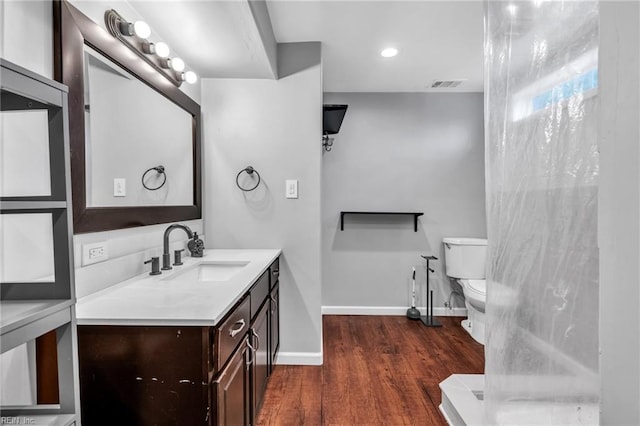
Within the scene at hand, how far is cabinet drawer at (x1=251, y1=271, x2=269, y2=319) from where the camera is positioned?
5.09ft

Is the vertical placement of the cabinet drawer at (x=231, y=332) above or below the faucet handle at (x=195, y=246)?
below

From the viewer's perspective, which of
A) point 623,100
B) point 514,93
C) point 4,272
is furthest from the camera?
point 514,93

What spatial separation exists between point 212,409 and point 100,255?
783 millimetres

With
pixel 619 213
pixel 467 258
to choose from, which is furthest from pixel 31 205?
pixel 467 258

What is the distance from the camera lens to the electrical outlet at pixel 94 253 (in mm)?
1244

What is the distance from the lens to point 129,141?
155cm

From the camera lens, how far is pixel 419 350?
103 inches

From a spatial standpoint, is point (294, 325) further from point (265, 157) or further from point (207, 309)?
point (207, 309)

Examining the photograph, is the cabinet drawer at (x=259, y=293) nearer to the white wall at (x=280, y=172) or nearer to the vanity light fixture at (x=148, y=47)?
the white wall at (x=280, y=172)

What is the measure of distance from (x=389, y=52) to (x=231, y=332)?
2314mm

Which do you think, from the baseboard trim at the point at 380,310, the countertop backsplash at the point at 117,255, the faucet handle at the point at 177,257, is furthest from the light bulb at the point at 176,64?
the baseboard trim at the point at 380,310

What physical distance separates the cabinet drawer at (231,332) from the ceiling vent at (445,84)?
2.77 meters

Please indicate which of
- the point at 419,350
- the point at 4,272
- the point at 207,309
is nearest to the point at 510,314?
the point at 207,309

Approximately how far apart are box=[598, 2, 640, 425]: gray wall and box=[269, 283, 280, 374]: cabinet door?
1.78m
